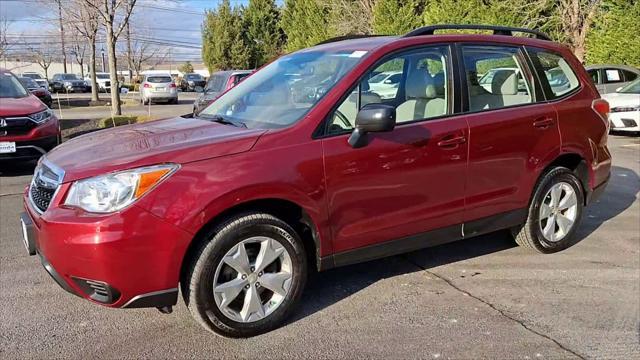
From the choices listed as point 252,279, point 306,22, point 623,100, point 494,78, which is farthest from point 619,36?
point 306,22

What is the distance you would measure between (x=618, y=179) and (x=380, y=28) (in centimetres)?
1849

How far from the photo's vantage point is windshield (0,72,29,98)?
8938 millimetres

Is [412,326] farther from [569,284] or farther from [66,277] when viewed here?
[66,277]

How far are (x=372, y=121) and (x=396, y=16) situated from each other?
22.4 meters

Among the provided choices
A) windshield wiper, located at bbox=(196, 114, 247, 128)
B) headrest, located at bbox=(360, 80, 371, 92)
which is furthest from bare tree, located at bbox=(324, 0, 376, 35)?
headrest, located at bbox=(360, 80, 371, 92)

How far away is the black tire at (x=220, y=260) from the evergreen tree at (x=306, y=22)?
1153 inches

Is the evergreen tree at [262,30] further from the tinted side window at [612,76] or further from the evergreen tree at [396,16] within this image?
the tinted side window at [612,76]

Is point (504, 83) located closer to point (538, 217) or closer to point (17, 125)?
point (538, 217)

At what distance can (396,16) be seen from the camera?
2461cm

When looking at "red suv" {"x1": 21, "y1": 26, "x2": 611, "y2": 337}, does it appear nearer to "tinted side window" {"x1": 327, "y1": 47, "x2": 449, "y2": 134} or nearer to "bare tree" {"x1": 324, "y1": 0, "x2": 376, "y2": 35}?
"tinted side window" {"x1": 327, "y1": 47, "x2": 449, "y2": 134}

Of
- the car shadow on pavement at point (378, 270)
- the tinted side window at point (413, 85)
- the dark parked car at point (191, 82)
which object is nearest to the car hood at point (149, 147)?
the tinted side window at point (413, 85)

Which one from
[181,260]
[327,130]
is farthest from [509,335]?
[181,260]

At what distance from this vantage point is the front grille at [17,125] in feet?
26.1

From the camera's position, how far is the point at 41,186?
137 inches
